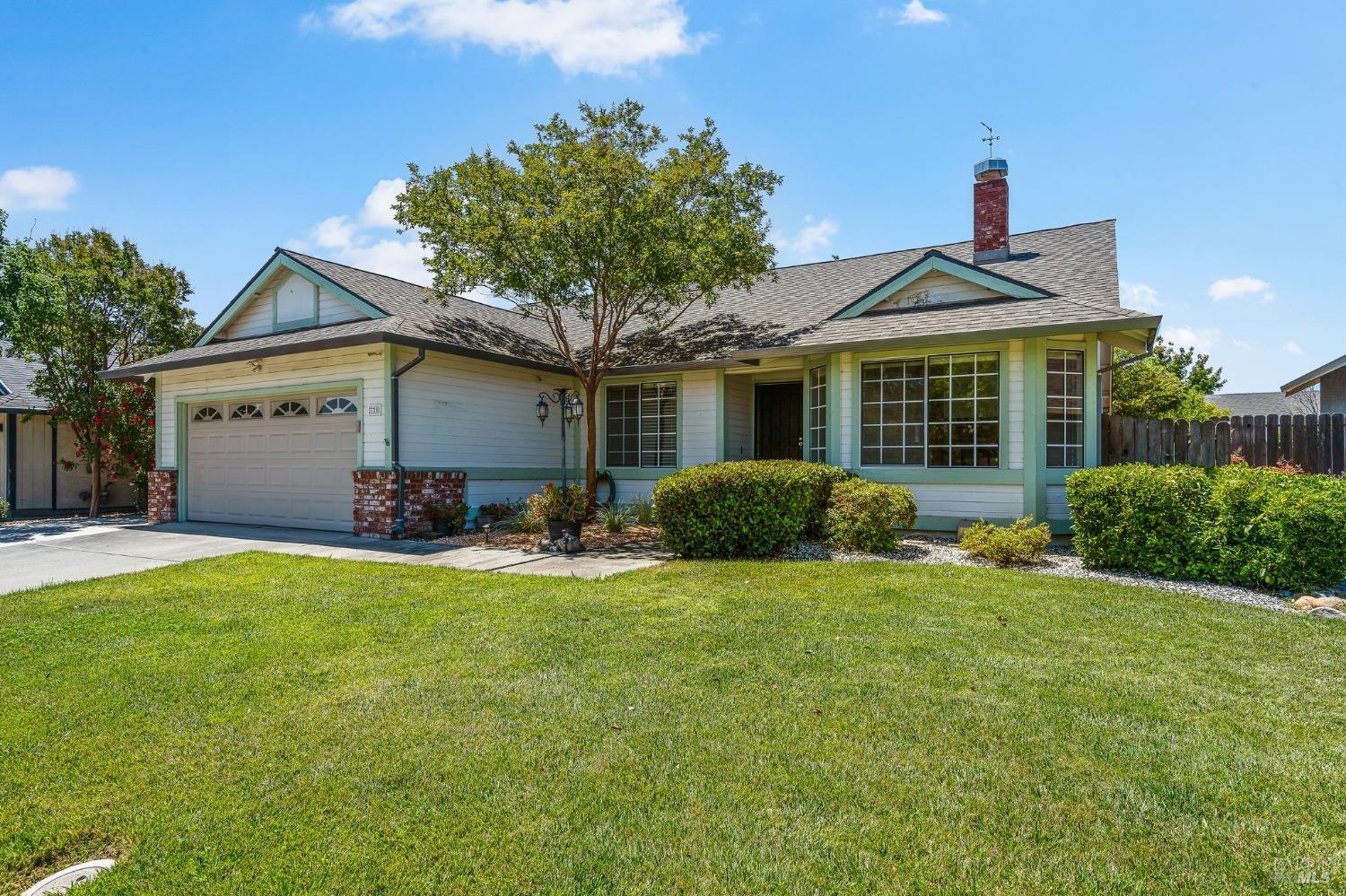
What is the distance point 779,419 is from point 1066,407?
5.05 m

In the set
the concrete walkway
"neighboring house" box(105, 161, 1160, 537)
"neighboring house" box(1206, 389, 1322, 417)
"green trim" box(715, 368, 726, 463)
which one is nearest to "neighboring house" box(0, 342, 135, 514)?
"neighboring house" box(105, 161, 1160, 537)

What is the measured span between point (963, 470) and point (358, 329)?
31.8ft

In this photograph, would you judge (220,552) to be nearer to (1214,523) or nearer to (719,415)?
(719,415)

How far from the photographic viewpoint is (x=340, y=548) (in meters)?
9.61

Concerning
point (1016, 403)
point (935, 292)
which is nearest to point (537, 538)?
point (1016, 403)

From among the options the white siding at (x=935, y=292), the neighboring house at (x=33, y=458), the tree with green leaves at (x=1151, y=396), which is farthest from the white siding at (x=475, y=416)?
the tree with green leaves at (x=1151, y=396)

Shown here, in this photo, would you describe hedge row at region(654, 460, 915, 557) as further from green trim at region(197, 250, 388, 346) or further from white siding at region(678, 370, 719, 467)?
green trim at region(197, 250, 388, 346)

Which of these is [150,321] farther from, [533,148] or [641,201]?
[641,201]

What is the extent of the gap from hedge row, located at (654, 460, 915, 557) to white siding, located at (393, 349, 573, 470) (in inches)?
182

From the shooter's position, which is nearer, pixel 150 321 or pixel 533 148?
pixel 533 148

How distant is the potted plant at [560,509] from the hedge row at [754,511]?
1.57 m

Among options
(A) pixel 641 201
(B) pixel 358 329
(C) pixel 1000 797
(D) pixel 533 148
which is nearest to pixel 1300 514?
(C) pixel 1000 797

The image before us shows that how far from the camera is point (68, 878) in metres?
2.33

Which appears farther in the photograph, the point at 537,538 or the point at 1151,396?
the point at 1151,396
